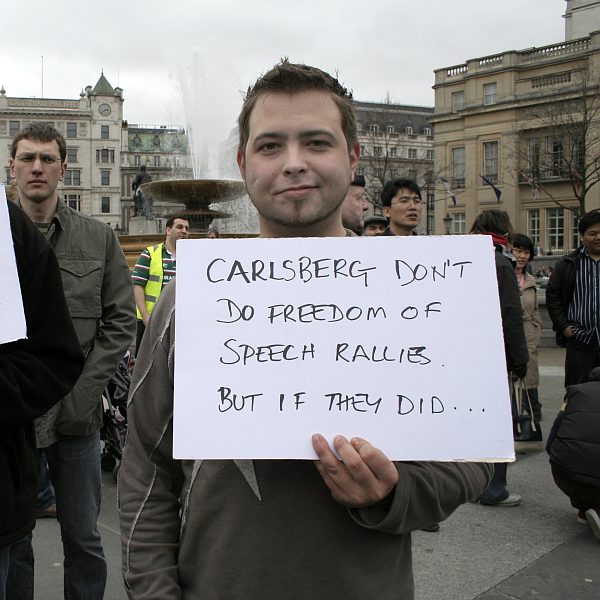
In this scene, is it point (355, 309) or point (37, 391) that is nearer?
point (355, 309)

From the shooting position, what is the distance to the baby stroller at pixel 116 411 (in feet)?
14.8

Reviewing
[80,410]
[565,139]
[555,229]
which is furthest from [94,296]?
[555,229]

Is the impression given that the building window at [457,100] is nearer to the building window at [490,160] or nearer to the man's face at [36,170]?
the building window at [490,160]

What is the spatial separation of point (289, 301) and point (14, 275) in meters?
0.80

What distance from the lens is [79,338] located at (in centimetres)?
288

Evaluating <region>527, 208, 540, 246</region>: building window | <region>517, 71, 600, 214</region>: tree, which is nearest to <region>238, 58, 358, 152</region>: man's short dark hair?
<region>517, 71, 600, 214</region>: tree

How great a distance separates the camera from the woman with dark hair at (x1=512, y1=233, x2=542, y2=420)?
6006 millimetres

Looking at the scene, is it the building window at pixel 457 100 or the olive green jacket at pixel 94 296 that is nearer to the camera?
the olive green jacket at pixel 94 296

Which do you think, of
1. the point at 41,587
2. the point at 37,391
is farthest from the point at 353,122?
the point at 41,587

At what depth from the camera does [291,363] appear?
1303mm

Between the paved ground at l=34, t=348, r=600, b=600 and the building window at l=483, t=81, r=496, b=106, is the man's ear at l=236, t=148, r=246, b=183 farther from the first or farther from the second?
A: the building window at l=483, t=81, r=496, b=106

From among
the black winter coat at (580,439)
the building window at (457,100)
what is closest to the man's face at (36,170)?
the black winter coat at (580,439)

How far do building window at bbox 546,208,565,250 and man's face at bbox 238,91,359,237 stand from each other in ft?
168

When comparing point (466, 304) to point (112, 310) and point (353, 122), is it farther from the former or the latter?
point (112, 310)
